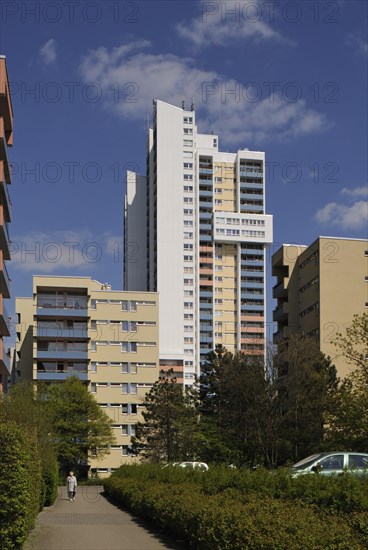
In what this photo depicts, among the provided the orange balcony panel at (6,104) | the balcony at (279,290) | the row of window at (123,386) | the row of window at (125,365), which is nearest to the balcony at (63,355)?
the row of window at (125,365)

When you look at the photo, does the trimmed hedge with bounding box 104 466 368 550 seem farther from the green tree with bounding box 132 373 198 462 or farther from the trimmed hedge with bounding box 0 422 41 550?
the green tree with bounding box 132 373 198 462

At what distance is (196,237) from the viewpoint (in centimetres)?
13312

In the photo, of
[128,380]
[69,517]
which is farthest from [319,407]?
[128,380]

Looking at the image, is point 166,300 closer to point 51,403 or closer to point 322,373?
point 51,403

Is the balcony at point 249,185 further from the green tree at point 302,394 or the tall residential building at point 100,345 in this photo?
the green tree at point 302,394

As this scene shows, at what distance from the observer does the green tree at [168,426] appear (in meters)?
62.0

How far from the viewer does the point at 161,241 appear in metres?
127

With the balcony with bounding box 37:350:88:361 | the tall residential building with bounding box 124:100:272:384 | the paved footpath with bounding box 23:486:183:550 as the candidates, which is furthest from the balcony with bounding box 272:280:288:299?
the paved footpath with bounding box 23:486:183:550

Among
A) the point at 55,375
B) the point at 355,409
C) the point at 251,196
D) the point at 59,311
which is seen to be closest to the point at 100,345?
the point at 59,311

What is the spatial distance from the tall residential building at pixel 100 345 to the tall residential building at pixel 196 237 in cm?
2830

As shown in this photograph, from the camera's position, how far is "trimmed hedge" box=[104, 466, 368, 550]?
10383 millimetres

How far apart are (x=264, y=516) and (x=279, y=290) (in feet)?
238

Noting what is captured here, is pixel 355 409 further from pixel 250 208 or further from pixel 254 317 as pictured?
pixel 250 208

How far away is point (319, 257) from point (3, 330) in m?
37.6
